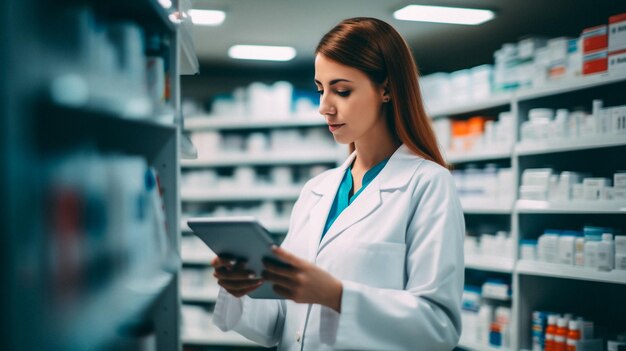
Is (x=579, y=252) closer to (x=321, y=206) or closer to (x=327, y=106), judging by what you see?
(x=321, y=206)

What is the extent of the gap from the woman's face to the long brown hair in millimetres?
26

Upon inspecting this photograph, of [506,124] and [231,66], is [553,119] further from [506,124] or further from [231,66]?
[231,66]

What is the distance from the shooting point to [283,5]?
4.29 meters

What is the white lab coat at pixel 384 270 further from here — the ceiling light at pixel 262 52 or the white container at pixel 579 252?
the ceiling light at pixel 262 52

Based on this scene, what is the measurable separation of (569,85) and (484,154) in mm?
916

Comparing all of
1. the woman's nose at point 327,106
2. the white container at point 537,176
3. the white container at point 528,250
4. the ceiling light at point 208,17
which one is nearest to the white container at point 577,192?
the white container at point 537,176

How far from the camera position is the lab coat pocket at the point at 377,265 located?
1500mm

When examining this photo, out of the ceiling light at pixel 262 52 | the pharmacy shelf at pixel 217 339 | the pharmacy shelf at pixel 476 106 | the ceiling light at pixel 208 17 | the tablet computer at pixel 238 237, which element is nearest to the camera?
the tablet computer at pixel 238 237

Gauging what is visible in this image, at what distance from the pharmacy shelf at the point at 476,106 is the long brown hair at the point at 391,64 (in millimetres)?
2358

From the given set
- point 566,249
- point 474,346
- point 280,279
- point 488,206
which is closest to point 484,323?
point 474,346

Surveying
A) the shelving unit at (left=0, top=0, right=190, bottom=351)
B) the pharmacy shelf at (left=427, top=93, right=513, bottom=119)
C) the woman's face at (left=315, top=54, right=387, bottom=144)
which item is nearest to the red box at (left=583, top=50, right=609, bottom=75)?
the pharmacy shelf at (left=427, top=93, right=513, bottom=119)

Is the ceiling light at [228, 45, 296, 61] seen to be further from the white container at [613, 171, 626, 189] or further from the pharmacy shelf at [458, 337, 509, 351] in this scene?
the white container at [613, 171, 626, 189]

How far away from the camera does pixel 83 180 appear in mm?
1208

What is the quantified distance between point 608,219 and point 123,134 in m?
3.27
